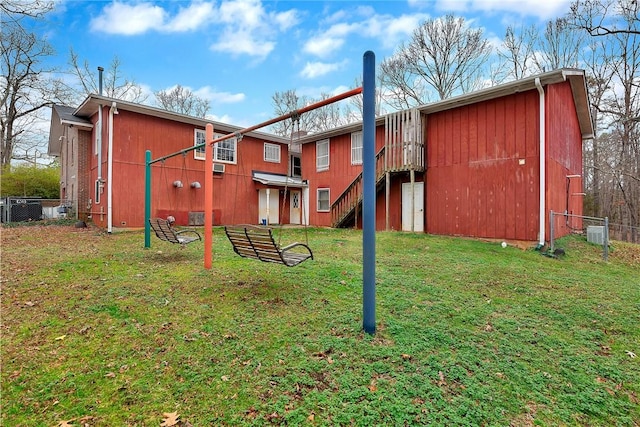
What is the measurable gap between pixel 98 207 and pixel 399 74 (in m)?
20.2

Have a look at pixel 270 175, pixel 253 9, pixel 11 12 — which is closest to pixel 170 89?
pixel 270 175

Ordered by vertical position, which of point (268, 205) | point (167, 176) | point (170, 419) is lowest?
point (170, 419)

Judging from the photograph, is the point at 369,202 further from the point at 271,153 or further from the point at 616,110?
the point at 616,110

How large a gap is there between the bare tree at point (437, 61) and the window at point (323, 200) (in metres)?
11.2

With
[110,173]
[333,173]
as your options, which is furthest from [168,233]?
[333,173]

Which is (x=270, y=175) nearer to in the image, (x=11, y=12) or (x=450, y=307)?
(x=11, y=12)

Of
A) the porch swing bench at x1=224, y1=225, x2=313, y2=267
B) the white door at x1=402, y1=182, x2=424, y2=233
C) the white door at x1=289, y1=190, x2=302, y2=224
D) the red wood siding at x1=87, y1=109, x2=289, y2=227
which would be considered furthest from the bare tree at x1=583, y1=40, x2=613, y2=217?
the porch swing bench at x1=224, y1=225, x2=313, y2=267

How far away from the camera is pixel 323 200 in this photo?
15.8 meters

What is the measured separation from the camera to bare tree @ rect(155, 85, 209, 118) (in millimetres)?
26312

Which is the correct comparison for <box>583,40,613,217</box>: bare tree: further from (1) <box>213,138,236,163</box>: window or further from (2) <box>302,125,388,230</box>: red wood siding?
(1) <box>213,138,236,163</box>: window

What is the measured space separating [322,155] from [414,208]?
19.7 ft

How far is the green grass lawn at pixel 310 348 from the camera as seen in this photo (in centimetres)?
223

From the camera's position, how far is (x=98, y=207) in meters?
→ 12.6

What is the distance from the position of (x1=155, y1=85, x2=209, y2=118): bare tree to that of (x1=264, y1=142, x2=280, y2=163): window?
1271cm
